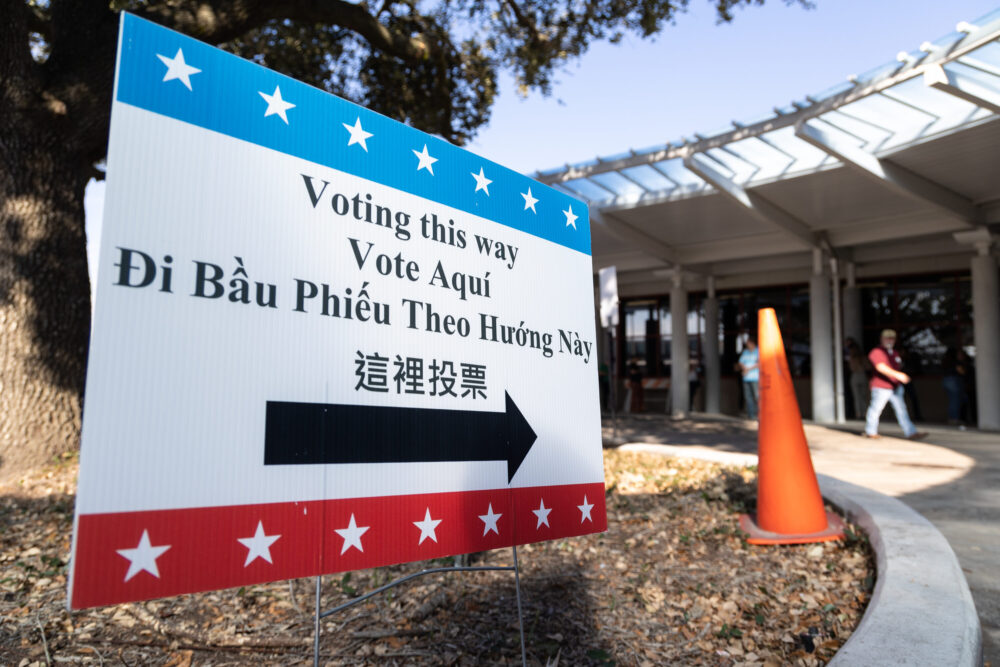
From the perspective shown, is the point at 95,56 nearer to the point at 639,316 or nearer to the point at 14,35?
the point at 14,35

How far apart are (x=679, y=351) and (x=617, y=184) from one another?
17.4ft

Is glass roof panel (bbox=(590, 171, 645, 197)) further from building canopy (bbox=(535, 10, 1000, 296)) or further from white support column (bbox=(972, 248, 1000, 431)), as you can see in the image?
white support column (bbox=(972, 248, 1000, 431))

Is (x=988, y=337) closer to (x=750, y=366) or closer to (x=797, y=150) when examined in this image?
(x=750, y=366)

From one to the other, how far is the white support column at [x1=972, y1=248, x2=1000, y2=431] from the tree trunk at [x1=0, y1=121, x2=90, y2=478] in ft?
46.0

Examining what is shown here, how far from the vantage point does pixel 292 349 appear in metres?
1.56

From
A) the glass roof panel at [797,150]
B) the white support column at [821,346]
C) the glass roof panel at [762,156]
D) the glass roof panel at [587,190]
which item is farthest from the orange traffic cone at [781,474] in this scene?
the white support column at [821,346]

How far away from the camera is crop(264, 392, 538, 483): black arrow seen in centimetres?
153

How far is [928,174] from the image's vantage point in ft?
34.4

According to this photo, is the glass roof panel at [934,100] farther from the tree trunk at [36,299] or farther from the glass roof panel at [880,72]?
the tree trunk at [36,299]

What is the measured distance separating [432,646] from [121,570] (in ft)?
4.88

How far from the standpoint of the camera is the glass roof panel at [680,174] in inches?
481

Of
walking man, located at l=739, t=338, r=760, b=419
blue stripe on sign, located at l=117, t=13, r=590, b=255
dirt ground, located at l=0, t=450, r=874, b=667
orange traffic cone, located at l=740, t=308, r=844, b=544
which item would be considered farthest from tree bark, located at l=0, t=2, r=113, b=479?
walking man, located at l=739, t=338, r=760, b=419

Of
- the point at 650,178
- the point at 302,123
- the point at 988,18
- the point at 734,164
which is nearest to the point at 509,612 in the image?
the point at 302,123

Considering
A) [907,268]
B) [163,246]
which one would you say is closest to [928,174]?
[907,268]
